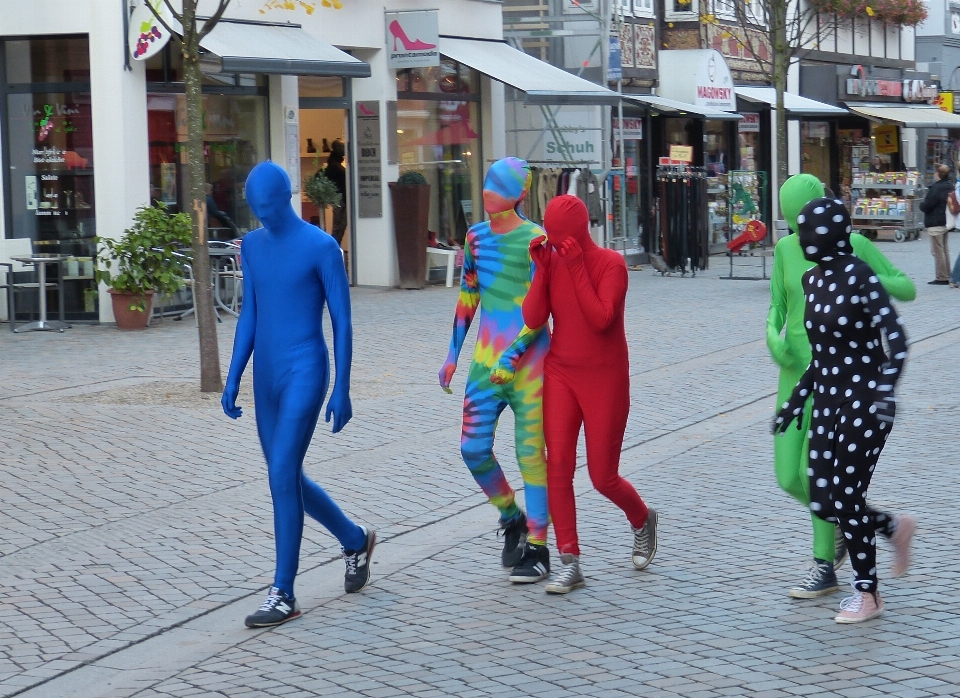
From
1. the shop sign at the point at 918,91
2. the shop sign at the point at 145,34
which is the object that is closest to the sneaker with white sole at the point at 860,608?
the shop sign at the point at 145,34

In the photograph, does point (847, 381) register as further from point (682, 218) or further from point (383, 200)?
point (682, 218)

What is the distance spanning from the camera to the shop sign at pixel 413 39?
20781mm

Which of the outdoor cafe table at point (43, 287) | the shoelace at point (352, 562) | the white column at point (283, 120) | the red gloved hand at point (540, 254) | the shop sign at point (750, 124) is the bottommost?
the shoelace at point (352, 562)

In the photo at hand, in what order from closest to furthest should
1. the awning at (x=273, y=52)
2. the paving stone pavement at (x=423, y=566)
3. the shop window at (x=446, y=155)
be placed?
the paving stone pavement at (x=423, y=566) < the awning at (x=273, y=52) < the shop window at (x=446, y=155)

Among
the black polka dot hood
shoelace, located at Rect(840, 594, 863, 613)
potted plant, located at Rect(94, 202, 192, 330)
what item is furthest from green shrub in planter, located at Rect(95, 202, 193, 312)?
shoelace, located at Rect(840, 594, 863, 613)

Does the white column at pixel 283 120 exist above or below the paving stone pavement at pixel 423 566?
above

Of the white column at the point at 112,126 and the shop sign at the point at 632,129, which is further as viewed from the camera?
the shop sign at the point at 632,129

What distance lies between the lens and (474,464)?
6.09m

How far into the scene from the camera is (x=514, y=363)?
235 inches

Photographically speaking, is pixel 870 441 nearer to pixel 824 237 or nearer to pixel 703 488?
pixel 824 237

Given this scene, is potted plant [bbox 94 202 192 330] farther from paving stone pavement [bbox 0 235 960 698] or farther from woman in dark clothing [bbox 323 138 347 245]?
woman in dark clothing [bbox 323 138 347 245]

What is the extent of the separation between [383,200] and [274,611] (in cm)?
1581

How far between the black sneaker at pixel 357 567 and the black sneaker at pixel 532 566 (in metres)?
0.59

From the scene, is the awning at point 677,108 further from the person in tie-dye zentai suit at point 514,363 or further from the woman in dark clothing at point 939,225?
the person in tie-dye zentai suit at point 514,363
